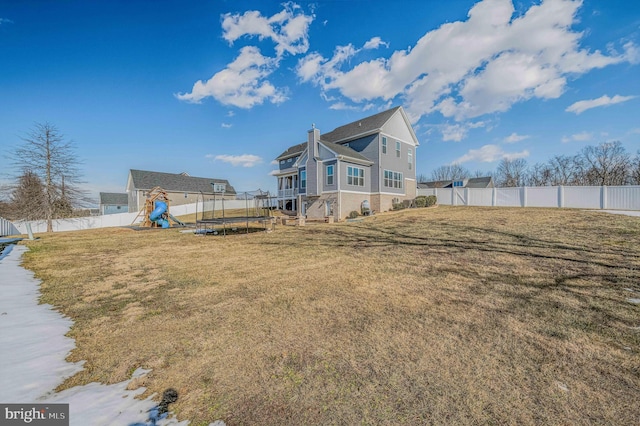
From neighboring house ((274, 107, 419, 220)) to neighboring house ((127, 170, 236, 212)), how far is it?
58.4 ft

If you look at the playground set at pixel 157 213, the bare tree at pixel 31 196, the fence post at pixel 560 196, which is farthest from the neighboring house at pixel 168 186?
the fence post at pixel 560 196

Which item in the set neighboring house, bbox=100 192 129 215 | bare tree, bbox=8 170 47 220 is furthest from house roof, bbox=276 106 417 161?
neighboring house, bbox=100 192 129 215

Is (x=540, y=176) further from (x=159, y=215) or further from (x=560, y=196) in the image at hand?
(x=159, y=215)

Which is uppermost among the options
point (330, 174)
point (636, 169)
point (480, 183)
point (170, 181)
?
point (170, 181)

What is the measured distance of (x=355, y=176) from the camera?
21.3 m

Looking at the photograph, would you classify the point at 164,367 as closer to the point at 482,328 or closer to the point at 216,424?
the point at 216,424

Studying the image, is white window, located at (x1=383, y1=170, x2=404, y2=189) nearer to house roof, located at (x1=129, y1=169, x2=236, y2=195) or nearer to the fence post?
the fence post

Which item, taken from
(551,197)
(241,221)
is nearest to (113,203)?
(241,221)

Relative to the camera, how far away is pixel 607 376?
96.7 inches

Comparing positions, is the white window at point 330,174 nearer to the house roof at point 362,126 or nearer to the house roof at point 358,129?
the house roof at point 358,129

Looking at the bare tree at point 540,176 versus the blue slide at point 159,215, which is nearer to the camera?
the blue slide at point 159,215

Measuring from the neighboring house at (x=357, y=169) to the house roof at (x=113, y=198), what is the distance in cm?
3999

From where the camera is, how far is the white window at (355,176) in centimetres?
2086

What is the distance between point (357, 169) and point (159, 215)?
16.4 m
